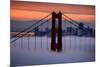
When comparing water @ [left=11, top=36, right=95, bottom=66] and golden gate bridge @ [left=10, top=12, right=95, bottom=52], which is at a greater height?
golden gate bridge @ [left=10, top=12, right=95, bottom=52]

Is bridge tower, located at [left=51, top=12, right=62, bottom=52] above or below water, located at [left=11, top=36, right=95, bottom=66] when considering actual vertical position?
above

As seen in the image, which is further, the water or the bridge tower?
the bridge tower

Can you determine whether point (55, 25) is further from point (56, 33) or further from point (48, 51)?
point (48, 51)

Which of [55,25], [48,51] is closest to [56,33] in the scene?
[55,25]

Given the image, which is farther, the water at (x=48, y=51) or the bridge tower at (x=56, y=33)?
the bridge tower at (x=56, y=33)
